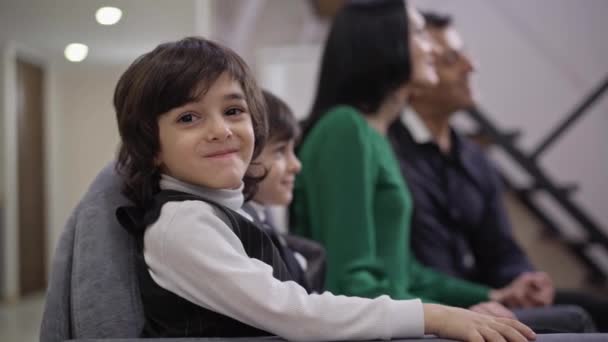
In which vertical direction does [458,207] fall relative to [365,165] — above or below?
below

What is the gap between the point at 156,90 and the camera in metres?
0.91

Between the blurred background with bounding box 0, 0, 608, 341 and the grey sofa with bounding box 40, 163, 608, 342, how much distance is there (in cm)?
54

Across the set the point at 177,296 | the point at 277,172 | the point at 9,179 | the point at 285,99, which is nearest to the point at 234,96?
the point at 177,296

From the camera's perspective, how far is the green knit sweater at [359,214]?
1405mm

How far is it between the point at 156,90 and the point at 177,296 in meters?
0.31

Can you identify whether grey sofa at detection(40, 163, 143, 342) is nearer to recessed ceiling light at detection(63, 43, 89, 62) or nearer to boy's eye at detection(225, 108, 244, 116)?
boy's eye at detection(225, 108, 244, 116)

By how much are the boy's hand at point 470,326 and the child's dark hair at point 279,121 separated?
1.99 feet

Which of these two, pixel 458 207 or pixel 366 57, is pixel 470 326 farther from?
pixel 458 207

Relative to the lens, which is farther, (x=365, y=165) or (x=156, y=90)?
(x=365, y=165)

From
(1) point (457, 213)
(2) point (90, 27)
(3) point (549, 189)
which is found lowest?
(3) point (549, 189)

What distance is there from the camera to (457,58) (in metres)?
2.16

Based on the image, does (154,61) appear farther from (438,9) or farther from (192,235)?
(438,9)

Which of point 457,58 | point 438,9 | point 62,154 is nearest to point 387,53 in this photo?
point 457,58

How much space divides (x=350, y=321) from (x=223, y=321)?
20 centimetres
